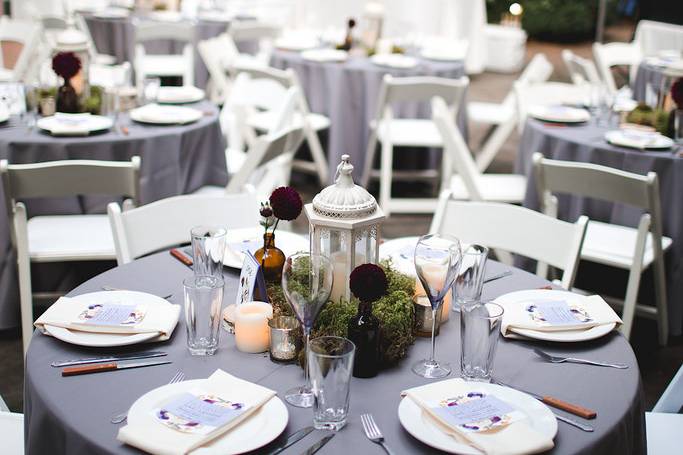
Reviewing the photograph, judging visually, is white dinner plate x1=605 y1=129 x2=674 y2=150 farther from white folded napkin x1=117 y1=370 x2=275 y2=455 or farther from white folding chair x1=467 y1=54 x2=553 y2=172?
A: white folded napkin x1=117 y1=370 x2=275 y2=455

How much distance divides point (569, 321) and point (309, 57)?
158 inches

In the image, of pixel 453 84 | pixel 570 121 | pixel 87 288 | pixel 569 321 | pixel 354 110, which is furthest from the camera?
pixel 354 110

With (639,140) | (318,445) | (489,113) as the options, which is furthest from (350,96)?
(318,445)

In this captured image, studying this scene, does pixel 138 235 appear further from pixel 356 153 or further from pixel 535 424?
pixel 356 153

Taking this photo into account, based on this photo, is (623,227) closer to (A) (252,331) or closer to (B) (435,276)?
(B) (435,276)

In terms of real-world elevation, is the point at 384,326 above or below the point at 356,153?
above

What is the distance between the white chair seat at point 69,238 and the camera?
10.6 feet

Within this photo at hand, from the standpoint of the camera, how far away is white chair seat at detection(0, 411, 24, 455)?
202cm

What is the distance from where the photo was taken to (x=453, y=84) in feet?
16.4

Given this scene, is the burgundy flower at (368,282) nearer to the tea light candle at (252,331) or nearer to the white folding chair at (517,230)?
the tea light candle at (252,331)

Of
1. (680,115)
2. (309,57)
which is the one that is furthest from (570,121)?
(309,57)

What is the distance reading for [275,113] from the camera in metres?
4.46

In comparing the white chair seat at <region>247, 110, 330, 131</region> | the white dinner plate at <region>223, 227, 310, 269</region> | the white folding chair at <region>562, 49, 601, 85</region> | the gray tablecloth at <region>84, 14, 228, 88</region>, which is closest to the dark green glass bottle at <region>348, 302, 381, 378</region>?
the white dinner plate at <region>223, 227, 310, 269</region>

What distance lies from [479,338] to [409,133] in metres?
3.65
